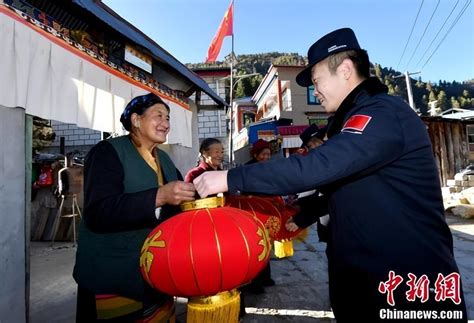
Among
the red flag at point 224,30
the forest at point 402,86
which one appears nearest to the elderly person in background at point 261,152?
the red flag at point 224,30

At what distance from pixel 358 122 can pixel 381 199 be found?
34cm

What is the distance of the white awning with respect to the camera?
2947mm

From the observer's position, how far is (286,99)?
2117cm

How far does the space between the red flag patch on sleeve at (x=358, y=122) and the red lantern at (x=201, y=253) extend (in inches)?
22.3

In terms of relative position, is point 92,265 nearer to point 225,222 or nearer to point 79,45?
point 225,222

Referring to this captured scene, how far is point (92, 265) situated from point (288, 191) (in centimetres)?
124

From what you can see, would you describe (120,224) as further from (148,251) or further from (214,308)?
(214,308)

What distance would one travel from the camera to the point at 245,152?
22.1 metres

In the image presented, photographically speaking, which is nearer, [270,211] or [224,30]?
[270,211]

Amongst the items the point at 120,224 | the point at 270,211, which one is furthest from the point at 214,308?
the point at 270,211

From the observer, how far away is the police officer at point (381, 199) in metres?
1.11

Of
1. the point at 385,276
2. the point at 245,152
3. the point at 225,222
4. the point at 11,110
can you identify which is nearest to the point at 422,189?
the point at 385,276

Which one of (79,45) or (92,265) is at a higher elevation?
(79,45)

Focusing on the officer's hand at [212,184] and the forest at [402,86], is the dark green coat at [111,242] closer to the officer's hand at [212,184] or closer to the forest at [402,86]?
the officer's hand at [212,184]
